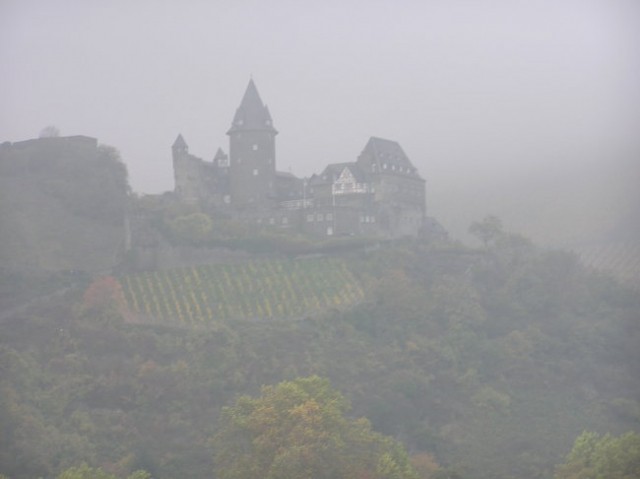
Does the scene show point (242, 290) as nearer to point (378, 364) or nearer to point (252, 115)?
point (378, 364)

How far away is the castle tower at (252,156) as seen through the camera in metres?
51.9

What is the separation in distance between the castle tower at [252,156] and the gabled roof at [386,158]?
502 cm

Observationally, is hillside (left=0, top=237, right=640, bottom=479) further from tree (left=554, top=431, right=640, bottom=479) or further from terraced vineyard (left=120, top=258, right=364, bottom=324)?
tree (left=554, top=431, right=640, bottom=479)

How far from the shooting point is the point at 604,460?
25891mm

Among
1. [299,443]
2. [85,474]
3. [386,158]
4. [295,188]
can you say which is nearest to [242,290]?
[295,188]

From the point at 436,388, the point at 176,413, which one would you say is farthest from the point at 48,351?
the point at 436,388

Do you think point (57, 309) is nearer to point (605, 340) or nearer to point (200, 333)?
point (200, 333)

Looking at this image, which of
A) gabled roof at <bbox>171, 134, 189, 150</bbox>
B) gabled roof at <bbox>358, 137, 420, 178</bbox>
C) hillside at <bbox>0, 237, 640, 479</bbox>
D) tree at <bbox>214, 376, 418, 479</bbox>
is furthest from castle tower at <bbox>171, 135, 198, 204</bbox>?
tree at <bbox>214, 376, 418, 479</bbox>

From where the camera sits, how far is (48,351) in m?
35.3

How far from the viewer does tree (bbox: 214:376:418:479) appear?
26047mm

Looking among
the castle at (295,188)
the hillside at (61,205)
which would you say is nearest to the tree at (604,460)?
the hillside at (61,205)

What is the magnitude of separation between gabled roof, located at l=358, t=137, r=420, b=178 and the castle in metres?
0.05

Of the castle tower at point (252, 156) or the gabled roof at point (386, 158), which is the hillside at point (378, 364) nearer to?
the gabled roof at point (386, 158)

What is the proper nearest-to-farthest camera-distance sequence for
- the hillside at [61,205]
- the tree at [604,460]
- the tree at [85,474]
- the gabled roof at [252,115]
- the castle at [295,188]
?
the tree at [85,474] < the tree at [604,460] < the hillside at [61,205] < the castle at [295,188] < the gabled roof at [252,115]
